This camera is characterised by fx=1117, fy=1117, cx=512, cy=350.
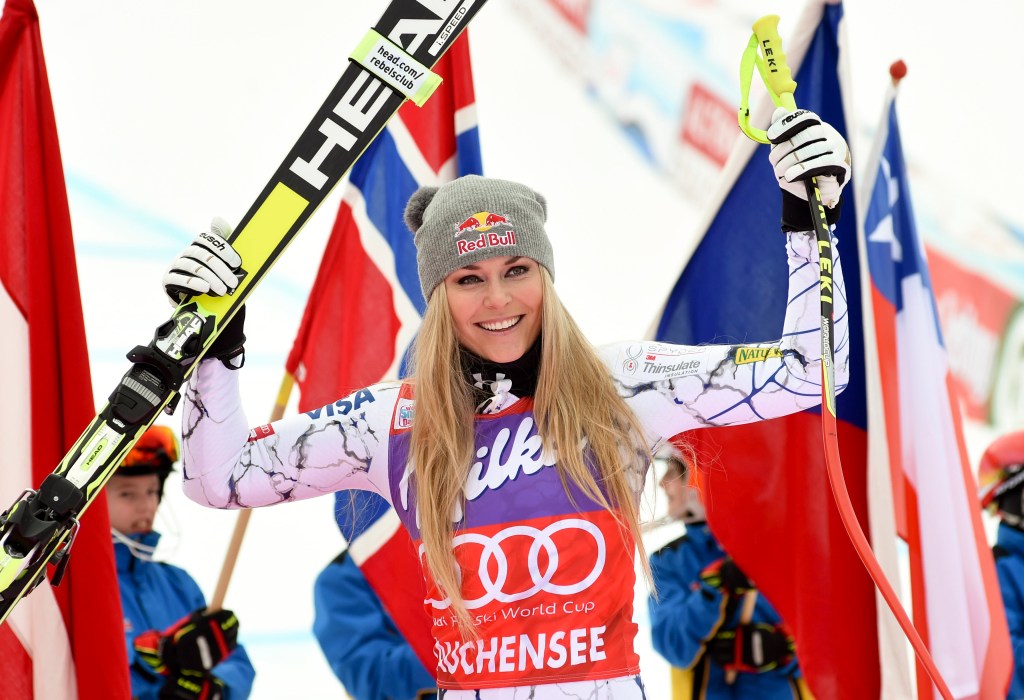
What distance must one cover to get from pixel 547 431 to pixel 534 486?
78 millimetres

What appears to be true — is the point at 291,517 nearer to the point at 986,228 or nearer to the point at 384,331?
the point at 384,331

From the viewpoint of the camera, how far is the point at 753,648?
9.20 feet

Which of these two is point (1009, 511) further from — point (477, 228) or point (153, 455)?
point (153, 455)

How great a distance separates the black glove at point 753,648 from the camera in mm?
2793

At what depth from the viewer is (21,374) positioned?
1.83 m

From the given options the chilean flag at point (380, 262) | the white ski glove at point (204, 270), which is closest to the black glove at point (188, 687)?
the chilean flag at point (380, 262)

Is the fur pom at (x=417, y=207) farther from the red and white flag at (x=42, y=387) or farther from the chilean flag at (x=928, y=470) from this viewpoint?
the chilean flag at (x=928, y=470)

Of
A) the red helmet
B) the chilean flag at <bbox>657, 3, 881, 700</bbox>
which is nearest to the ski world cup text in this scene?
the chilean flag at <bbox>657, 3, 881, 700</bbox>

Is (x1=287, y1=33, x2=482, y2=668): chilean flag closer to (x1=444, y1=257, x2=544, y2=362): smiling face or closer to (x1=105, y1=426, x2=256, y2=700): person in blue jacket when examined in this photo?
(x1=105, y1=426, x2=256, y2=700): person in blue jacket

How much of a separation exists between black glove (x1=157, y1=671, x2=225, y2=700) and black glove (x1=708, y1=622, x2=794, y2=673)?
4.12ft

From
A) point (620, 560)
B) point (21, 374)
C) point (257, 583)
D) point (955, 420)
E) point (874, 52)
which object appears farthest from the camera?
point (874, 52)

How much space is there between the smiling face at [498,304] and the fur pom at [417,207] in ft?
0.59

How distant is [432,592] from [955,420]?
1.37m

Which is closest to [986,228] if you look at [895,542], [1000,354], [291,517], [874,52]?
[1000,354]
